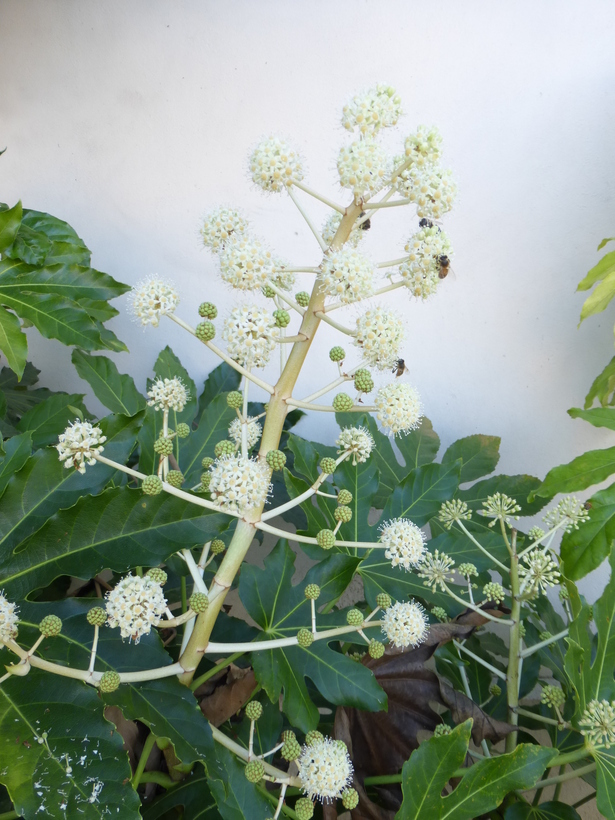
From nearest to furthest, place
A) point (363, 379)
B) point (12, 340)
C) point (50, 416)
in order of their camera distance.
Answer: point (363, 379), point (12, 340), point (50, 416)

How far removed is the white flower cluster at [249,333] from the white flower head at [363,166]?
161 mm

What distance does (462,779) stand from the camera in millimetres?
604

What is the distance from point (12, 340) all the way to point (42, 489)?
1.14 ft

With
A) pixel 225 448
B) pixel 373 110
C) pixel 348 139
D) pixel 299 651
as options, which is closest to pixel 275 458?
pixel 225 448

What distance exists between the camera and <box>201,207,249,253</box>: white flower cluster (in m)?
0.65

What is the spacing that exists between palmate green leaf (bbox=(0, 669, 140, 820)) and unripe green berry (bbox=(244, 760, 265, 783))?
124 mm

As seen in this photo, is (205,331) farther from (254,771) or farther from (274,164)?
(254,771)

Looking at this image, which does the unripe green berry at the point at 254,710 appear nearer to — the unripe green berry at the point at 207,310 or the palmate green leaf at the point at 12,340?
the unripe green berry at the point at 207,310

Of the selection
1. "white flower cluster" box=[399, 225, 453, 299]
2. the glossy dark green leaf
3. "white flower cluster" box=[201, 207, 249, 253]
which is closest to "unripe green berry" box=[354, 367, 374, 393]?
"white flower cluster" box=[399, 225, 453, 299]

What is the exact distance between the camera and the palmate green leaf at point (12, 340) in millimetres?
916

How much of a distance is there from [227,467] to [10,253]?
699mm

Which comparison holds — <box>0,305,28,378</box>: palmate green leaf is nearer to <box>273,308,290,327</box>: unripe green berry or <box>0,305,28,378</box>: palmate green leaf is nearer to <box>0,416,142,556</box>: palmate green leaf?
<box>0,416,142,556</box>: palmate green leaf

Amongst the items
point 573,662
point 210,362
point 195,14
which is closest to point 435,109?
point 195,14

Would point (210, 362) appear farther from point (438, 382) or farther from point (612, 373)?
point (612, 373)
